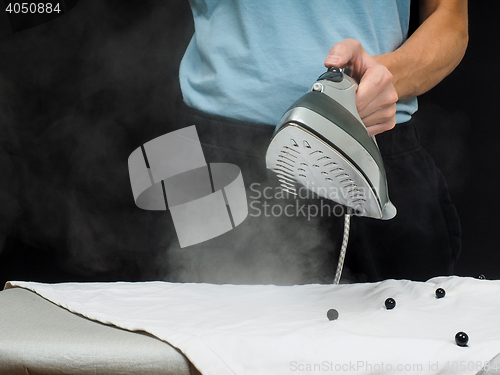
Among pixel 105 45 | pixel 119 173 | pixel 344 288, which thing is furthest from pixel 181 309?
pixel 105 45

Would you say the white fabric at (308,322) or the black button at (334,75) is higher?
the black button at (334,75)

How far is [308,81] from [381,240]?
0.39 m

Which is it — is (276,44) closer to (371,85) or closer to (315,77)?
(315,77)

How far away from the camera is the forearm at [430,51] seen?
Result: 851 millimetres

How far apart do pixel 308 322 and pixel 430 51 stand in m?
0.59

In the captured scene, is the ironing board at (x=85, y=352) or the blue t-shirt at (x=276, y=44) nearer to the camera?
the ironing board at (x=85, y=352)

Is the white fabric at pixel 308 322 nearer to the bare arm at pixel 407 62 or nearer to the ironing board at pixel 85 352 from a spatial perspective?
the ironing board at pixel 85 352

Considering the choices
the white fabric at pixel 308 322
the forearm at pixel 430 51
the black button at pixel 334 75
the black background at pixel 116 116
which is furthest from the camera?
the black background at pixel 116 116

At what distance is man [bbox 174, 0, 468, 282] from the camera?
874 millimetres

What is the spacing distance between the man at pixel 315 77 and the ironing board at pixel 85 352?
429mm

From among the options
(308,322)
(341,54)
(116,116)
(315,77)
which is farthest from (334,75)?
(116,116)

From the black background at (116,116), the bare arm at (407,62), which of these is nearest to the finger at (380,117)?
the bare arm at (407,62)

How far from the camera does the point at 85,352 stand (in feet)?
2.00

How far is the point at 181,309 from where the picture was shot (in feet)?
2.49
